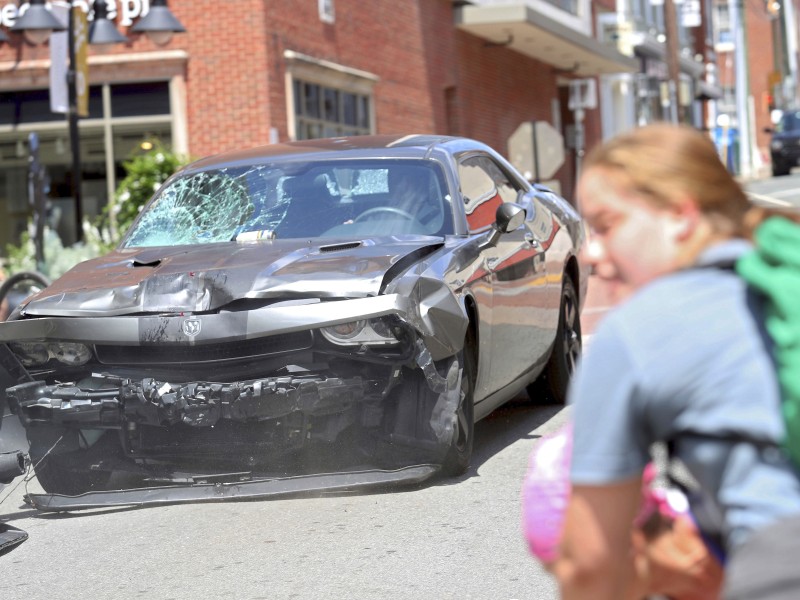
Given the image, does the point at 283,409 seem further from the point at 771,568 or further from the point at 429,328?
the point at 771,568

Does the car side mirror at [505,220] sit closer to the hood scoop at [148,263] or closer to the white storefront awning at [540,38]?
the hood scoop at [148,263]

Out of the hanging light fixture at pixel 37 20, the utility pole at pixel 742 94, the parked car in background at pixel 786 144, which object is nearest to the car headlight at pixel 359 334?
the hanging light fixture at pixel 37 20

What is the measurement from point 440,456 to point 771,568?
433 cm

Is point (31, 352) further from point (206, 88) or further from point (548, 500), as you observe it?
point (206, 88)

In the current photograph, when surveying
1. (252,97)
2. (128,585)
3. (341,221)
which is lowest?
(128,585)

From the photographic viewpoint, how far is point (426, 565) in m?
5.07

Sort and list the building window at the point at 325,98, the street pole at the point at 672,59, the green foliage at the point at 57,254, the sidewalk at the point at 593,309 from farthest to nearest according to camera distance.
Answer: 1. the street pole at the point at 672,59
2. the building window at the point at 325,98
3. the green foliage at the point at 57,254
4. the sidewalk at the point at 593,309

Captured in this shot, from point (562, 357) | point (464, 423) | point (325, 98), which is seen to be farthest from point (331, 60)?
point (464, 423)

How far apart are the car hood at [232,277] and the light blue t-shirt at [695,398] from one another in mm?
3887

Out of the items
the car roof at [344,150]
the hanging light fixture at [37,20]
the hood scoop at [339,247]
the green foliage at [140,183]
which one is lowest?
the hood scoop at [339,247]

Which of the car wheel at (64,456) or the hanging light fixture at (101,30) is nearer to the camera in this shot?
the car wheel at (64,456)

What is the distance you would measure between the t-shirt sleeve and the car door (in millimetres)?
4613

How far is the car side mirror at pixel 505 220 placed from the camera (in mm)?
7078

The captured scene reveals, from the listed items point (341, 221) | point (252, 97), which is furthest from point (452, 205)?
point (252, 97)
